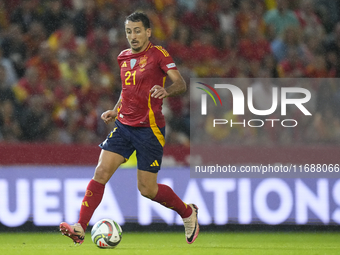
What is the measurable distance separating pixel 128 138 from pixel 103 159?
0.27 meters

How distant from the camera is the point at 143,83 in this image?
15.3 feet

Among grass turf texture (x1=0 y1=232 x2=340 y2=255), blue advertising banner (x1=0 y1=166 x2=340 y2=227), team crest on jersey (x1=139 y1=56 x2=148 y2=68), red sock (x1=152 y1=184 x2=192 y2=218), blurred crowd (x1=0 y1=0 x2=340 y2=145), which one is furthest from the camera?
blurred crowd (x1=0 y1=0 x2=340 y2=145)

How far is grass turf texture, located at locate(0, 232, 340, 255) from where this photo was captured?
5070 mm

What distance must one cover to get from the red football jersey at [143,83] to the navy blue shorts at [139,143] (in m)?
0.06

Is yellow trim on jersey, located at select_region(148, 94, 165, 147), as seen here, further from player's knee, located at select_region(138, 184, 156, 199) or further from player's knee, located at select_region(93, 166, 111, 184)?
player's knee, located at select_region(93, 166, 111, 184)

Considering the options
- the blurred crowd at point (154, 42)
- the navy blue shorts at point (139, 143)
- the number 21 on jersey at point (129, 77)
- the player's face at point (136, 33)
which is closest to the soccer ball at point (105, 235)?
the navy blue shorts at point (139, 143)

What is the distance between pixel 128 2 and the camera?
875 centimetres

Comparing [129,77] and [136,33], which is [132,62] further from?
[136,33]

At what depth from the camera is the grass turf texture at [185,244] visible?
5070 mm

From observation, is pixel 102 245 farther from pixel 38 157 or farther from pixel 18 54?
pixel 18 54

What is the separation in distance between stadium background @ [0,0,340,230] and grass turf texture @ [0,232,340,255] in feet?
0.69

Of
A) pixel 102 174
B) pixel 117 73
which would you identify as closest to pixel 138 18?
pixel 102 174

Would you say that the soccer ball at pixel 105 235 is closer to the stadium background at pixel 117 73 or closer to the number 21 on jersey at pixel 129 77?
the number 21 on jersey at pixel 129 77

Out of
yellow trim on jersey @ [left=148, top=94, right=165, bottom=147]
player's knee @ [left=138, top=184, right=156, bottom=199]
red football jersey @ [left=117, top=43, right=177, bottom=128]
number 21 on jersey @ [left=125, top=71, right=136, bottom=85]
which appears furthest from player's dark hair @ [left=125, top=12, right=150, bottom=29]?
player's knee @ [left=138, top=184, right=156, bottom=199]
